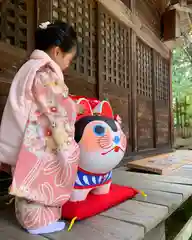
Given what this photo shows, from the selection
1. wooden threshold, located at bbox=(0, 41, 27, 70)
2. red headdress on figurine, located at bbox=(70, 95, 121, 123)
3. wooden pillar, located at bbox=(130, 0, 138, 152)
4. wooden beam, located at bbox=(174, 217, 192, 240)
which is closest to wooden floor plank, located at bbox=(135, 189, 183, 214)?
wooden beam, located at bbox=(174, 217, 192, 240)

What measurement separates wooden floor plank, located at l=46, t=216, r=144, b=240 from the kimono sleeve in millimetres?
442

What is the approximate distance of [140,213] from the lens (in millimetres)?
1565

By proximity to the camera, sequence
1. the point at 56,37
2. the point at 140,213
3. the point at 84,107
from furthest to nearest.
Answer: the point at 84,107
the point at 140,213
the point at 56,37

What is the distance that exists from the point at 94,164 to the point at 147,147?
3.40 metres

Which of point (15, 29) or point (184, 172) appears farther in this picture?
point (184, 172)

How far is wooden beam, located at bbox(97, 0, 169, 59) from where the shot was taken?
142 inches

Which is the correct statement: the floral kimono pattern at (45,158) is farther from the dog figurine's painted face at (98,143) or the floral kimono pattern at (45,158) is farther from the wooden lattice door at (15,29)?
the wooden lattice door at (15,29)

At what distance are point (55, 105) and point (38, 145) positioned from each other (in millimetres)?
226

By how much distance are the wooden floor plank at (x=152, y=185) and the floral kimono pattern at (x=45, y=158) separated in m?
1.13

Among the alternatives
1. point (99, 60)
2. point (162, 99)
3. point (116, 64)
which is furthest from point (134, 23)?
point (162, 99)

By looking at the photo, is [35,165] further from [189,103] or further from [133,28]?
[189,103]

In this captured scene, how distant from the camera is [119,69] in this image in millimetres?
3852

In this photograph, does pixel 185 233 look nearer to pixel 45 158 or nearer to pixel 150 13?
pixel 45 158

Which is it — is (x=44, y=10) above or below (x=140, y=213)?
above
